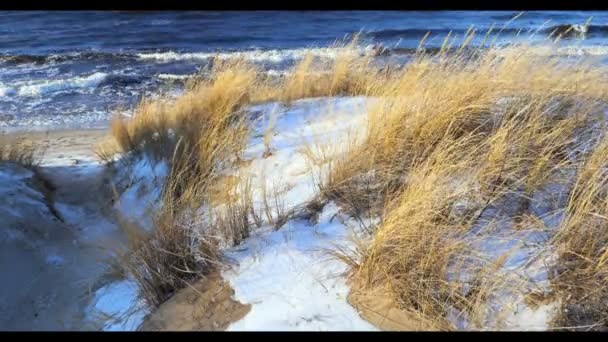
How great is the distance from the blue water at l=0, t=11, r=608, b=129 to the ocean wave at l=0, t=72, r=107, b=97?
2 cm

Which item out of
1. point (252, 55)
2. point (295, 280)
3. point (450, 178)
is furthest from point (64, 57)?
point (450, 178)

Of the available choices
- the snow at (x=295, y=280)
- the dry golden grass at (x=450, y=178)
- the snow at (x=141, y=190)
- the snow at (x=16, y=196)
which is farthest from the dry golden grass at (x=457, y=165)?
the snow at (x=16, y=196)

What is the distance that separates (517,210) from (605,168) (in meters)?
0.57

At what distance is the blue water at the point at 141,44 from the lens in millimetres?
9727

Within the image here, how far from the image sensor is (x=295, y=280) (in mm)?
2672

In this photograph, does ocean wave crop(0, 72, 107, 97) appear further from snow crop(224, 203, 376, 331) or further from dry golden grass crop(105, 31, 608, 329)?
snow crop(224, 203, 376, 331)

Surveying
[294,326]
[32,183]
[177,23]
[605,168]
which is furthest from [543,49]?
[177,23]

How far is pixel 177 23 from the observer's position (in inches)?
775

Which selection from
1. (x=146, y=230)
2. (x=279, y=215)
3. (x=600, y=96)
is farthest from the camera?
(x=600, y=96)

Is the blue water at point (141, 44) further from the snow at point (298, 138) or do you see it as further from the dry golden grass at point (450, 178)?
the dry golden grass at point (450, 178)

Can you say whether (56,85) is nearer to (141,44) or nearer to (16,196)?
(141,44)

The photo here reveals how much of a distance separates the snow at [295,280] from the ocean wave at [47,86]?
29.9ft

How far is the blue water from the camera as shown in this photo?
9727 millimetres
